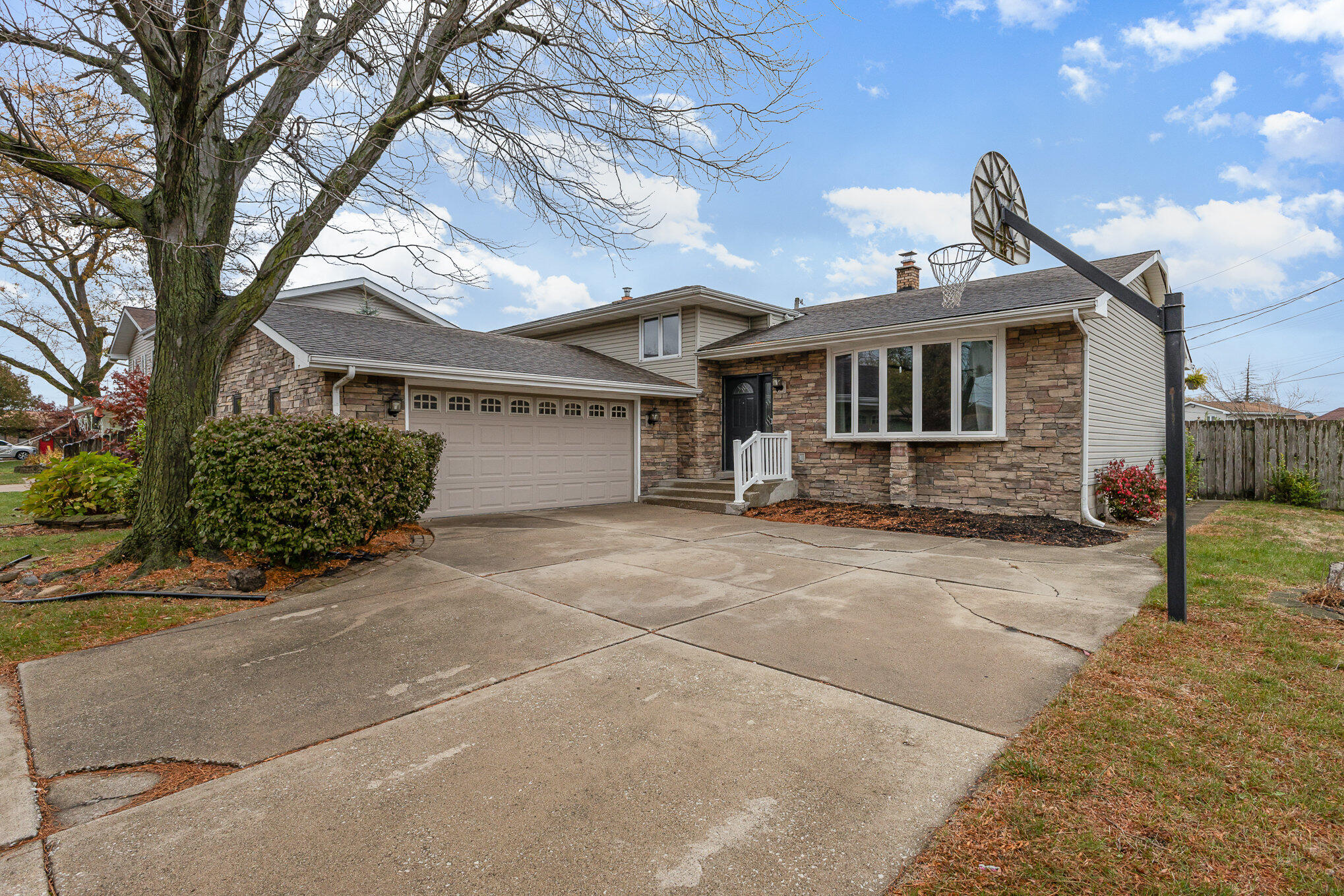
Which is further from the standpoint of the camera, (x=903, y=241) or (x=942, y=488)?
(x=903, y=241)

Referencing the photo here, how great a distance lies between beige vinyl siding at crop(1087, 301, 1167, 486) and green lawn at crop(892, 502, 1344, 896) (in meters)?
5.01

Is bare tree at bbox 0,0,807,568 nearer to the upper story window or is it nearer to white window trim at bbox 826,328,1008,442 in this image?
white window trim at bbox 826,328,1008,442

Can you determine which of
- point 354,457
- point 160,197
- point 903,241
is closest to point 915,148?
point 903,241

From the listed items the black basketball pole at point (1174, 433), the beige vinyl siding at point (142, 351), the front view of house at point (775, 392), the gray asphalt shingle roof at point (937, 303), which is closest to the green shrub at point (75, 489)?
the front view of house at point (775, 392)

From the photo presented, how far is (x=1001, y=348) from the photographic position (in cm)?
908

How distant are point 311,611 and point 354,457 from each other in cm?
170

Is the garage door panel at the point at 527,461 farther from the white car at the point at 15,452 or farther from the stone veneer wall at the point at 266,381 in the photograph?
the white car at the point at 15,452

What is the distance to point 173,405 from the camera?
6.00m

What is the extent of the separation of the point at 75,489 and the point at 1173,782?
42.7 feet

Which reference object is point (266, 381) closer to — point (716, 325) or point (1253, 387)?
point (716, 325)

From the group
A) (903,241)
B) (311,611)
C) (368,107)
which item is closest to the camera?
(311,611)

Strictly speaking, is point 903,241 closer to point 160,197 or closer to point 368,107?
point 368,107

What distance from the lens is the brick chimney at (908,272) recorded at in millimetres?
13766

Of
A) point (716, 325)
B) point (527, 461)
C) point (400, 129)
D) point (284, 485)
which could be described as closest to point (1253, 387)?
point (716, 325)
